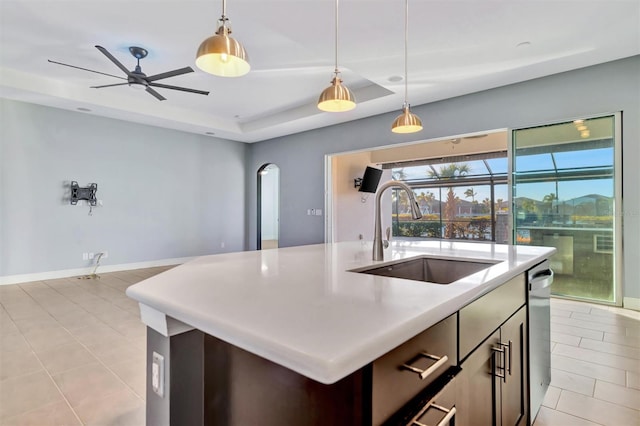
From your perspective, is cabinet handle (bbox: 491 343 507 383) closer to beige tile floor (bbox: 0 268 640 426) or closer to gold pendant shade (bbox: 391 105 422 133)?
beige tile floor (bbox: 0 268 640 426)

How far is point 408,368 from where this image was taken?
2.28 feet

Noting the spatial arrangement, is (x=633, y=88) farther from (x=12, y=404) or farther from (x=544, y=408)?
(x=12, y=404)

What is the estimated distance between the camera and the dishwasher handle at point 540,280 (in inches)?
63.1

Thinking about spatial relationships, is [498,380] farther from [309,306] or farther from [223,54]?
[223,54]

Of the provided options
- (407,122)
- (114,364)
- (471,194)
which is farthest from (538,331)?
(471,194)

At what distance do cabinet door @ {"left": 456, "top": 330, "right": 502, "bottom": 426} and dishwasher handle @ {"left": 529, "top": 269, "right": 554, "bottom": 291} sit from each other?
558 millimetres

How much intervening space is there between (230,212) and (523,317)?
6.97 metres

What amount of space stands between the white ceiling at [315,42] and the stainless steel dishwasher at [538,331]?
7.31 feet

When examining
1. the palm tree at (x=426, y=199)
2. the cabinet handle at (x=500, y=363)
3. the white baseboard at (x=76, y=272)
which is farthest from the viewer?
the palm tree at (x=426, y=199)

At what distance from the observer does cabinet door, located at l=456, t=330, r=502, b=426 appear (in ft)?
3.06

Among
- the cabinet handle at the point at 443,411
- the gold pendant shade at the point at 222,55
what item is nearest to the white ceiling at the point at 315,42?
the gold pendant shade at the point at 222,55

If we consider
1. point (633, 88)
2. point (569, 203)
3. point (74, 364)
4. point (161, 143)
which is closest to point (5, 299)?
point (74, 364)

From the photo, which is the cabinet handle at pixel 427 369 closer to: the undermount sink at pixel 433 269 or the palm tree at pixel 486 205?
the undermount sink at pixel 433 269

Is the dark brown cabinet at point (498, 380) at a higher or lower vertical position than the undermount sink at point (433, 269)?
lower
